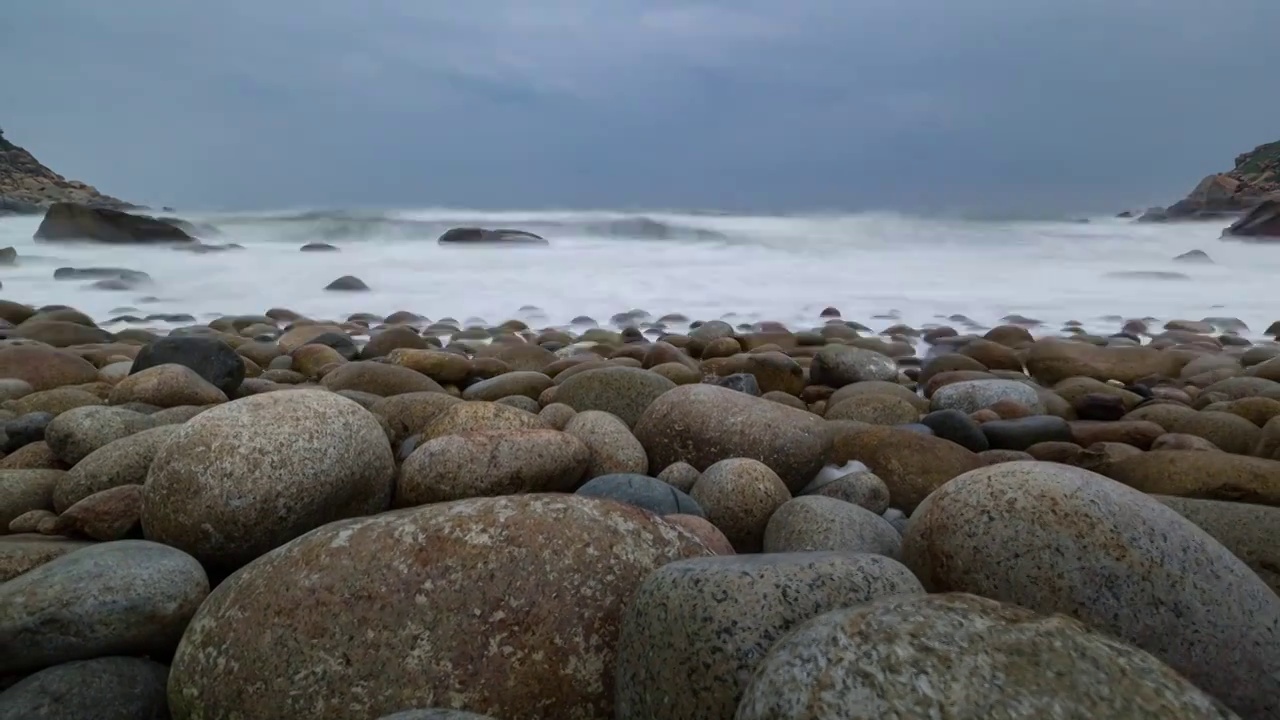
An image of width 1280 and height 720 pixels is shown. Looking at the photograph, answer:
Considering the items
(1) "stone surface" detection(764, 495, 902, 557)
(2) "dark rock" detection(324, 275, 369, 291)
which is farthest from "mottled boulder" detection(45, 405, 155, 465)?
(2) "dark rock" detection(324, 275, 369, 291)

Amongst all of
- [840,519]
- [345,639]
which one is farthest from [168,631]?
[840,519]

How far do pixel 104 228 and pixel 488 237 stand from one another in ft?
25.2

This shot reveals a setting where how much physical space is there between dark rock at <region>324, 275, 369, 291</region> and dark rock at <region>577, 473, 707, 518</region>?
11.1 metres

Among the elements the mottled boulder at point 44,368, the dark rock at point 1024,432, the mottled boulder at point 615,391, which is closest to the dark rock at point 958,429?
the dark rock at point 1024,432

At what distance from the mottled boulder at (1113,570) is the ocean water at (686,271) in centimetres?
824

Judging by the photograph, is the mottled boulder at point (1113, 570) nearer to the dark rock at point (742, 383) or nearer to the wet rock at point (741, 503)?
the wet rock at point (741, 503)

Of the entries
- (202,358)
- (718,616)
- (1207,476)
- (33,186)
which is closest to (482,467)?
(718,616)

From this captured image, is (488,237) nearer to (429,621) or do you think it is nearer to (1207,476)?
(1207,476)

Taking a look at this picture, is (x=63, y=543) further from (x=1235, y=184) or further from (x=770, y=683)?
(x=1235, y=184)

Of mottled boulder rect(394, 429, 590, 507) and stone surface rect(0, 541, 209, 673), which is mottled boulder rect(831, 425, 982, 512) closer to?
mottled boulder rect(394, 429, 590, 507)

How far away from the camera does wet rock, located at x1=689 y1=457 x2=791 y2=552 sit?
3.13 meters

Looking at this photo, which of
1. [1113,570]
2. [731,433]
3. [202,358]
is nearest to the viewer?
[1113,570]

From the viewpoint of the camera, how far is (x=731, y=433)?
367 cm

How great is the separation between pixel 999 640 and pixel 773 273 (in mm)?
14106
